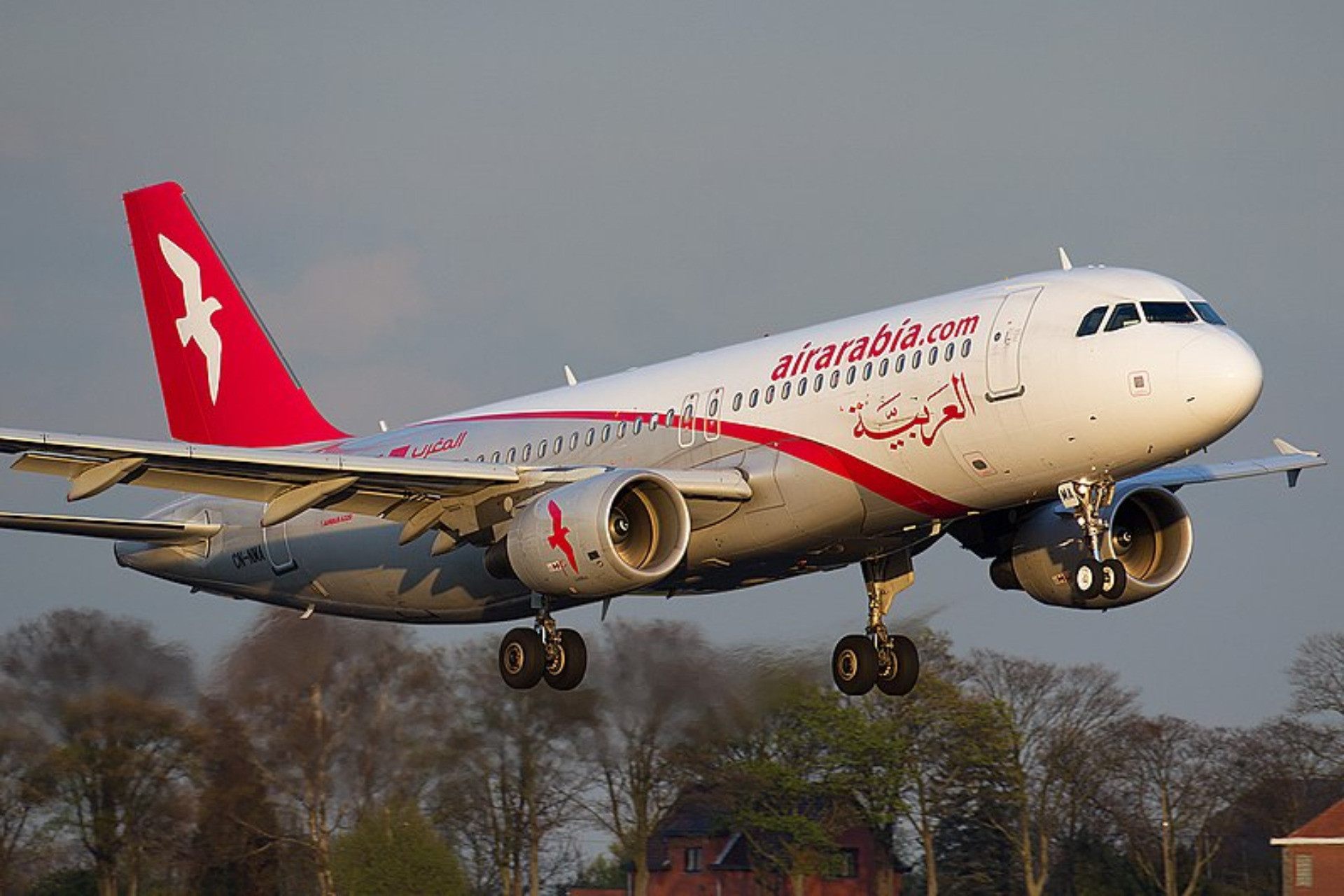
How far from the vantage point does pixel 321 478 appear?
32000 mm

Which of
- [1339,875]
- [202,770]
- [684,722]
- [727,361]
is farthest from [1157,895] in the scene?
[727,361]

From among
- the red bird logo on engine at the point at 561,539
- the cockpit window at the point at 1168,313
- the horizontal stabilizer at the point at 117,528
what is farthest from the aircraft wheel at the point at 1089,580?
the horizontal stabilizer at the point at 117,528

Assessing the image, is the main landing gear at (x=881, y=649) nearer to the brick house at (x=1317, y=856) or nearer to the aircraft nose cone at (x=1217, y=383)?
the aircraft nose cone at (x=1217, y=383)

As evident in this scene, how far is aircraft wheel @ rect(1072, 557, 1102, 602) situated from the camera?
3028 centimetres

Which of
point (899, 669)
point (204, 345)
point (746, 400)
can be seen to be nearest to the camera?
point (746, 400)

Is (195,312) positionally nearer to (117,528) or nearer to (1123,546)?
(117,528)

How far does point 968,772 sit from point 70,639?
99.3 ft

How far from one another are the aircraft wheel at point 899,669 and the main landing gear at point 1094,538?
509 centimetres

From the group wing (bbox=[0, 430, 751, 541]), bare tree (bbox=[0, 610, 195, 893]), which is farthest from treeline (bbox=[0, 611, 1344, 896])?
wing (bbox=[0, 430, 751, 541])

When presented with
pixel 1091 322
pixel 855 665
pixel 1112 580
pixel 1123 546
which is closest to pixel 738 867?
pixel 855 665

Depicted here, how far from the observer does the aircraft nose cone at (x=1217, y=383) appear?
2805 cm

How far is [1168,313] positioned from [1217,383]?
1.31m

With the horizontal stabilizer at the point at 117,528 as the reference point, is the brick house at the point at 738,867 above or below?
below

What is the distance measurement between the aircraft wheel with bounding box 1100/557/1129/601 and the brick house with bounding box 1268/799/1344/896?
96.8 feet
